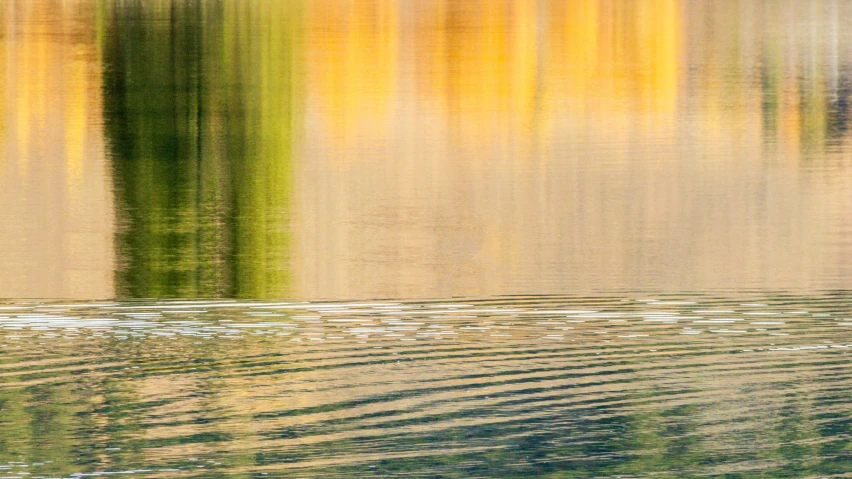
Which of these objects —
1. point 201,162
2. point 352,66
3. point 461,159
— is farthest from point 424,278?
point 352,66

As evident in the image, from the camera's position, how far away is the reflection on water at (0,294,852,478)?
309 inches

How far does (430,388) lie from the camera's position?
356 inches

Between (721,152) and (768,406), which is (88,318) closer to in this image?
(768,406)

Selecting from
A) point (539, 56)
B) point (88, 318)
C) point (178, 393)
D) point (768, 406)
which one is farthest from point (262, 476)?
point (539, 56)

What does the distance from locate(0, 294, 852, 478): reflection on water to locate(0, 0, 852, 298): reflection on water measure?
116 centimetres

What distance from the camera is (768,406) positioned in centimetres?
871

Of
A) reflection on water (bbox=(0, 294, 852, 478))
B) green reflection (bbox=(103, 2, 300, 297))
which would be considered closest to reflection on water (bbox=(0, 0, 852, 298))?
green reflection (bbox=(103, 2, 300, 297))

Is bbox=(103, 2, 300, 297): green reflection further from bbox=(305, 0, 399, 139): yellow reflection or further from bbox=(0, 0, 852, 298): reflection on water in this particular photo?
bbox=(305, 0, 399, 139): yellow reflection

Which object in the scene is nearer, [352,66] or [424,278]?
[424,278]

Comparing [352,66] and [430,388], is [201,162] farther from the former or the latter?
[352,66]

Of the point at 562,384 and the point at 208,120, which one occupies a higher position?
the point at 208,120

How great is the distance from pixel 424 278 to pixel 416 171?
7.04 meters

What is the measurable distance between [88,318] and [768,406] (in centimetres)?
458

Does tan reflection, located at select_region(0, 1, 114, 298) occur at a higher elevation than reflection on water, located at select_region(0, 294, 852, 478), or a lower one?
higher
